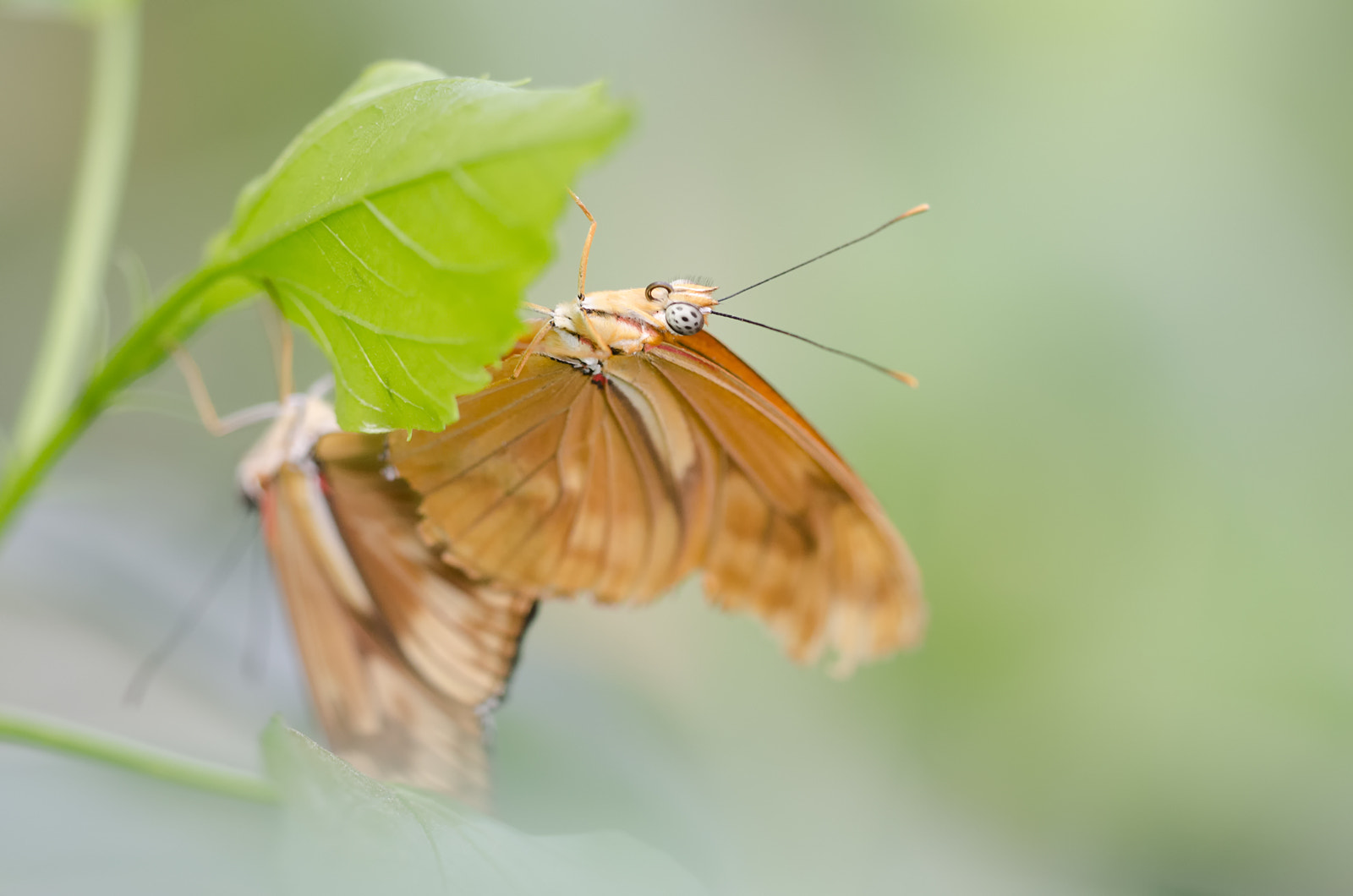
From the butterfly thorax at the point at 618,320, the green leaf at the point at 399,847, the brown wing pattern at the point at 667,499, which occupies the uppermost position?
the butterfly thorax at the point at 618,320

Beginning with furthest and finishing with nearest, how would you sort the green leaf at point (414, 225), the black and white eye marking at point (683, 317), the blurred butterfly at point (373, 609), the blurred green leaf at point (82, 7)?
the blurred green leaf at point (82, 7), the blurred butterfly at point (373, 609), the black and white eye marking at point (683, 317), the green leaf at point (414, 225)

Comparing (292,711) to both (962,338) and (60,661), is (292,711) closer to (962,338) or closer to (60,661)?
(60,661)

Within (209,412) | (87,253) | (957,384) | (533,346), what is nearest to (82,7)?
(87,253)

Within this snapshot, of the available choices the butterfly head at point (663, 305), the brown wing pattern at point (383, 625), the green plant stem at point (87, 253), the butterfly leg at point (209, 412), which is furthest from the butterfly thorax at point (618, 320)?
the green plant stem at point (87, 253)

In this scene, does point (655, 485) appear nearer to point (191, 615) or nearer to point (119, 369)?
point (119, 369)

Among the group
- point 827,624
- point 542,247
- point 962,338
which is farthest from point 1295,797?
point 542,247

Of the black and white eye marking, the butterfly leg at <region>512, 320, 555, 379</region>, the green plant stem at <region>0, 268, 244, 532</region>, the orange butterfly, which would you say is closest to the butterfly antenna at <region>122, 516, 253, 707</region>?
the green plant stem at <region>0, 268, 244, 532</region>

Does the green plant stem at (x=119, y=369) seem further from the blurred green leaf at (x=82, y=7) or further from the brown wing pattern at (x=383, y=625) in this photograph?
the blurred green leaf at (x=82, y=7)
